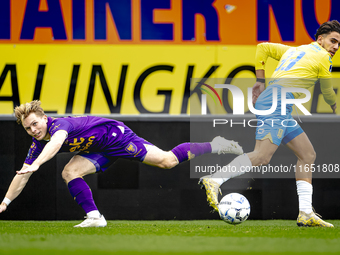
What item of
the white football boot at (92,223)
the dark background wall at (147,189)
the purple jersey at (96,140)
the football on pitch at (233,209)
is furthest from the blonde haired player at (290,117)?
the dark background wall at (147,189)

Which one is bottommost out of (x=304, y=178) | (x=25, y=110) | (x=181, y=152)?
(x=304, y=178)

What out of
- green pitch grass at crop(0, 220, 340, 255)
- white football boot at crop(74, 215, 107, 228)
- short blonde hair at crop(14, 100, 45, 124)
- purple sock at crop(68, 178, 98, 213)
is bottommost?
white football boot at crop(74, 215, 107, 228)

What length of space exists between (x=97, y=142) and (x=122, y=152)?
275 millimetres

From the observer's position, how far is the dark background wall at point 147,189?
623 cm

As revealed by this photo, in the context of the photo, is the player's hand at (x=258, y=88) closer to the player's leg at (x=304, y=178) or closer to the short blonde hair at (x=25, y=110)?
the player's leg at (x=304, y=178)

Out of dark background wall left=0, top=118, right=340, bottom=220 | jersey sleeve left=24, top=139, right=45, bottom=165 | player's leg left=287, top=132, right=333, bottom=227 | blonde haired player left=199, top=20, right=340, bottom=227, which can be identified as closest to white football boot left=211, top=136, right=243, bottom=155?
blonde haired player left=199, top=20, right=340, bottom=227

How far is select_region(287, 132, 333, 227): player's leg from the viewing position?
14.4 ft

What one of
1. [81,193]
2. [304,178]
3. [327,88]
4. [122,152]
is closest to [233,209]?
[304,178]

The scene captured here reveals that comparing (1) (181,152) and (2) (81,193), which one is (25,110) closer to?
(2) (81,193)

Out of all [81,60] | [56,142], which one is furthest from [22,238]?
[81,60]

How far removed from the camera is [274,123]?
14.1 ft

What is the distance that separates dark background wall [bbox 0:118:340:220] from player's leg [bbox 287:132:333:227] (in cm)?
185

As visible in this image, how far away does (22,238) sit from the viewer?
3314 millimetres

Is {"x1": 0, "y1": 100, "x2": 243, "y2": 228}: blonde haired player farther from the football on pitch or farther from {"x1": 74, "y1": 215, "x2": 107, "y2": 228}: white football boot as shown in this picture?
the football on pitch
